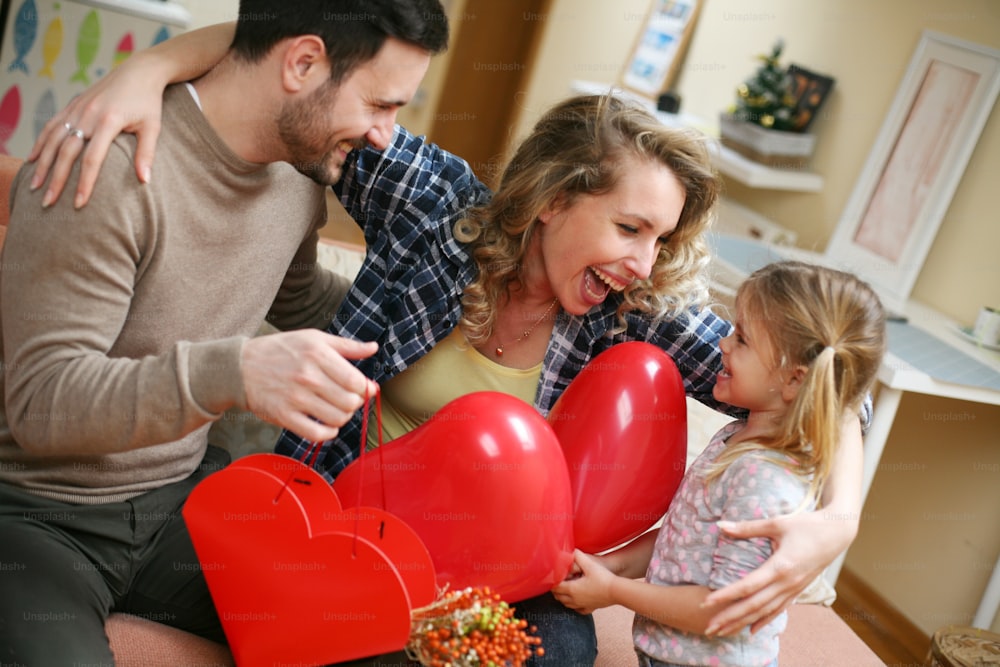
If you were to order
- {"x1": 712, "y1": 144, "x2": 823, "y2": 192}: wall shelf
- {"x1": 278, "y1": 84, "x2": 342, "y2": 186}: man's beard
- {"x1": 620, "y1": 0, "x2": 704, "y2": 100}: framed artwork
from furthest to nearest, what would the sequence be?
{"x1": 620, "y1": 0, "x2": 704, "y2": 100}: framed artwork < {"x1": 712, "y1": 144, "x2": 823, "y2": 192}: wall shelf < {"x1": 278, "y1": 84, "x2": 342, "y2": 186}: man's beard

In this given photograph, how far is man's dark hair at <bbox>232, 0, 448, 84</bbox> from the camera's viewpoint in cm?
128

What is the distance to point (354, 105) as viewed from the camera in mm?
1324

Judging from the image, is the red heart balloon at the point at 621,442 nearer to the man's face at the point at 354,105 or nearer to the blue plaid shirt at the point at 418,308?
the blue plaid shirt at the point at 418,308

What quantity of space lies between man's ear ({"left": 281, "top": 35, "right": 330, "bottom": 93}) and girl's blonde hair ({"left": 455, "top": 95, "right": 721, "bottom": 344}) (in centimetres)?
40

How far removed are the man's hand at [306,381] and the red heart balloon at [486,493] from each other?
171 millimetres

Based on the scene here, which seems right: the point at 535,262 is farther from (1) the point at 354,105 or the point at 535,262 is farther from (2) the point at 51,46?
(2) the point at 51,46

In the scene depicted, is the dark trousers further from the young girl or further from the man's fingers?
the young girl

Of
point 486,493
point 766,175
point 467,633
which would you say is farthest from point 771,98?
point 467,633

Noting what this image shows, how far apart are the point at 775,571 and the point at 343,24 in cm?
86

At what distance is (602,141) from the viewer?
5.15 feet

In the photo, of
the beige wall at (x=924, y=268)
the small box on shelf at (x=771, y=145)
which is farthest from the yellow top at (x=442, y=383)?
the small box on shelf at (x=771, y=145)

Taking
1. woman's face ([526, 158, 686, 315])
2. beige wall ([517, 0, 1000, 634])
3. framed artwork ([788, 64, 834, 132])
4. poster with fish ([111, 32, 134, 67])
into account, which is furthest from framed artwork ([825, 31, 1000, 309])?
poster with fish ([111, 32, 134, 67])

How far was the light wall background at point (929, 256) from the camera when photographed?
2.85 metres

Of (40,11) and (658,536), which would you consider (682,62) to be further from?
(658,536)
